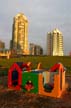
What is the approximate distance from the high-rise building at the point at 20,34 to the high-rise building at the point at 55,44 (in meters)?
9.28

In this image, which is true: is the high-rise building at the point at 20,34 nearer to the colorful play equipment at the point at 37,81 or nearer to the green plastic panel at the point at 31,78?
the colorful play equipment at the point at 37,81

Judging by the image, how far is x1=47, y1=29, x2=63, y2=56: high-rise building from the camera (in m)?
87.6

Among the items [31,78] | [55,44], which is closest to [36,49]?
[55,44]

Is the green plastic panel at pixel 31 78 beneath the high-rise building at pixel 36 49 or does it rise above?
beneath

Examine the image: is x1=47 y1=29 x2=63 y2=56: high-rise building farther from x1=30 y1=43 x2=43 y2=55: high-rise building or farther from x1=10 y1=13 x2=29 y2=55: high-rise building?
x1=10 y1=13 x2=29 y2=55: high-rise building

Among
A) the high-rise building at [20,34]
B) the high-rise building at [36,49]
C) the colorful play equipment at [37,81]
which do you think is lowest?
the colorful play equipment at [37,81]

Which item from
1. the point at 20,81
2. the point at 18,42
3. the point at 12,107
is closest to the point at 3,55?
the point at 18,42

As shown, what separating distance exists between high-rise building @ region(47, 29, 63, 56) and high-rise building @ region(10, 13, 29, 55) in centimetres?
928

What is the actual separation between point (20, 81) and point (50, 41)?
80.9 metres

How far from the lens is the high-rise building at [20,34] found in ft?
267

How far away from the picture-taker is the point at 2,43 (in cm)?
8500

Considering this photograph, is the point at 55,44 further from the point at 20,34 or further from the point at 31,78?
the point at 31,78

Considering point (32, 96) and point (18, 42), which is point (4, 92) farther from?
point (18, 42)

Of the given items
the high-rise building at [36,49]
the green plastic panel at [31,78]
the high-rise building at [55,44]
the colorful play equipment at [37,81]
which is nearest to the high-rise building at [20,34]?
the high-rise building at [36,49]
